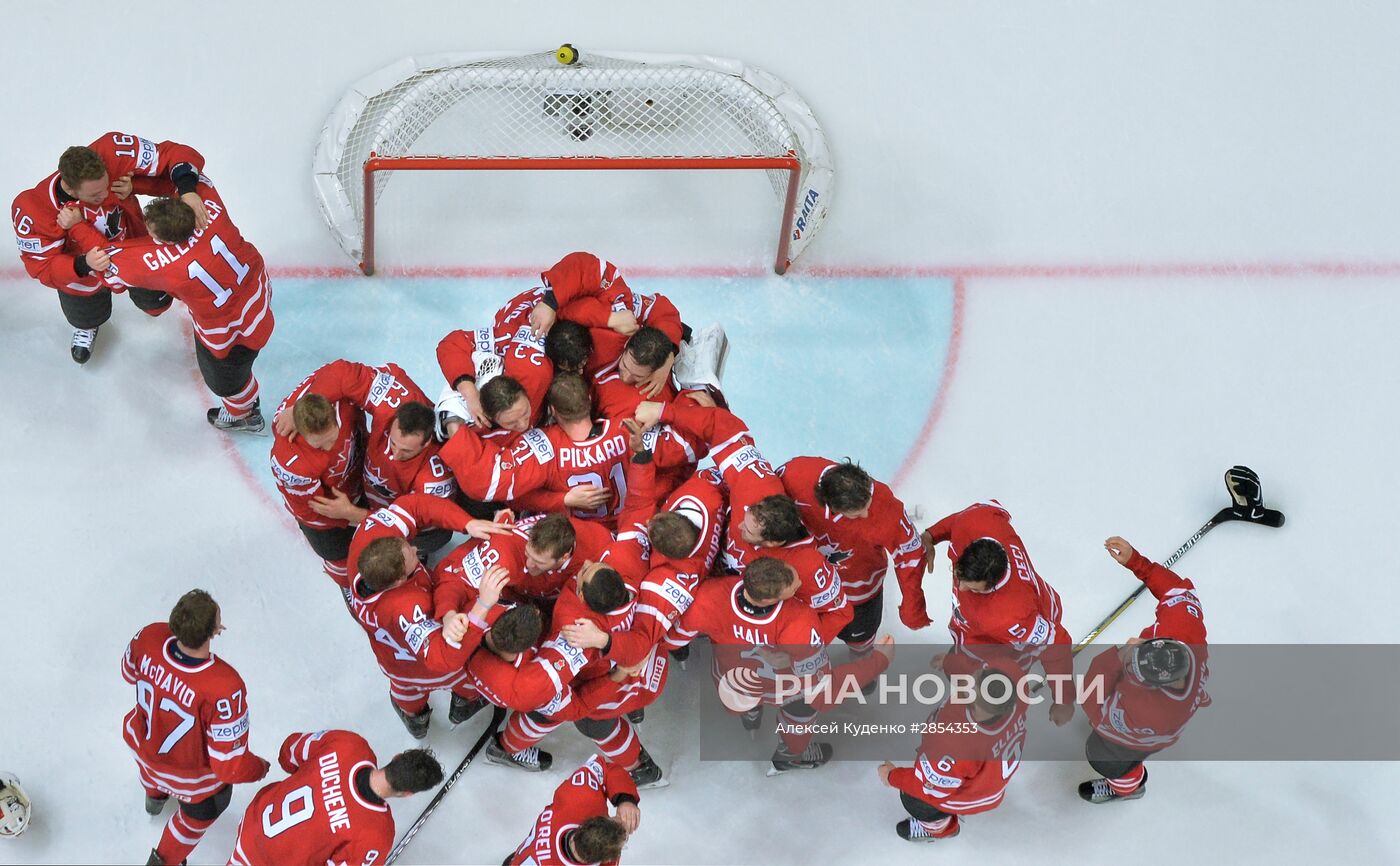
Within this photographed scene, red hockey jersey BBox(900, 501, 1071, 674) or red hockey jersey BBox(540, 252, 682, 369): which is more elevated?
red hockey jersey BBox(540, 252, 682, 369)

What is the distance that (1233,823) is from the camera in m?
4.66

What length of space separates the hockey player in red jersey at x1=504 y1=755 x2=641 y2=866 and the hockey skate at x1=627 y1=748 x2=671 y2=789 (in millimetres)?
509

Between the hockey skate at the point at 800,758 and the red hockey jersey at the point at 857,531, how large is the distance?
2.33ft

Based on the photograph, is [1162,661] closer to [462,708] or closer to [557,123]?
[462,708]

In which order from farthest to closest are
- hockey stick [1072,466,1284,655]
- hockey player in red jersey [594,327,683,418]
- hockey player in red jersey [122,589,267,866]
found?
hockey stick [1072,466,1284,655] < hockey player in red jersey [594,327,683,418] < hockey player in red jersey [122,589,267,866]

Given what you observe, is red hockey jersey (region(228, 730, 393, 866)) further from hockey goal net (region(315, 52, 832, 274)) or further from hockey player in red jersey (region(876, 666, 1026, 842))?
hockey goal net (region(315, 52, 832, 274))

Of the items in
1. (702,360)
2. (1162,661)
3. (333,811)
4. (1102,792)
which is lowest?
(1102,792)

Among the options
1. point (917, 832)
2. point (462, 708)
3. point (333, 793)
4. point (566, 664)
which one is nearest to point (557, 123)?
point (462, 708)

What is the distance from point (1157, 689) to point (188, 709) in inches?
120

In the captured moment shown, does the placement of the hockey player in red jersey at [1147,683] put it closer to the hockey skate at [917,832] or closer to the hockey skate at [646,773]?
the hockey skate at [917,832]

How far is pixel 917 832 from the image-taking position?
14.6 feet

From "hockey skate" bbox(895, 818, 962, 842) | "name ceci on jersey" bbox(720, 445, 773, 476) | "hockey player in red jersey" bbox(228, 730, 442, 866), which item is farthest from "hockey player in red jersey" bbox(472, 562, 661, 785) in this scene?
"hockey skate" bbox(895, 818, 962, 842)

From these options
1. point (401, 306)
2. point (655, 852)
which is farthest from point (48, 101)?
point (655, 852)

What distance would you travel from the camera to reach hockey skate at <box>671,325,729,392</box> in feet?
15.2
